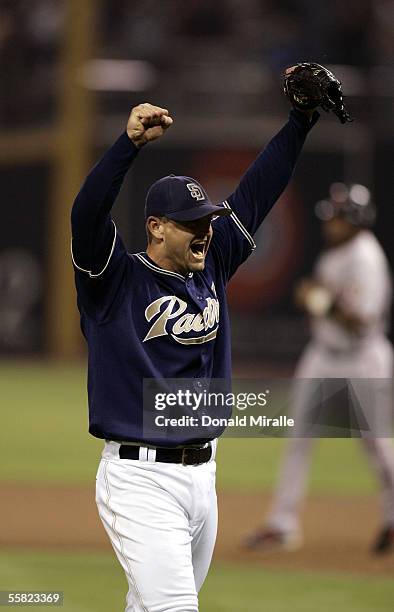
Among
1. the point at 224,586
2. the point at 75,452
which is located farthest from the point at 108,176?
the point at 75,452

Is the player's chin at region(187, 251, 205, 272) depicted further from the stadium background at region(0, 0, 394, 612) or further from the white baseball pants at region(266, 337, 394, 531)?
the stadium background at region(0, 0, 394, 612)

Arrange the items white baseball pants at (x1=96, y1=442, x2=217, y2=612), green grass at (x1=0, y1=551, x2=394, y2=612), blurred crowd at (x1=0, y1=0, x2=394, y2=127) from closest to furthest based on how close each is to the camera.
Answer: white baseball pants at (x1=96, y1=442, x2=217, y2=612), green grass at (x1=0, y1=551, x2=394, y2=612), blurred crowd at (x1=0, y1=0, x2=394, y2=127)

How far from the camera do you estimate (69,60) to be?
18.8 meters

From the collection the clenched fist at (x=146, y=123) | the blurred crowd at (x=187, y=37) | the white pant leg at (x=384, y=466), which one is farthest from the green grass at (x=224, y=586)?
the blurred crowd at (x=187, y=37)

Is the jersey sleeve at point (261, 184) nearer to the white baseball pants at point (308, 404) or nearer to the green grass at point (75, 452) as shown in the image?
the white baseball pants at point (308, 404)

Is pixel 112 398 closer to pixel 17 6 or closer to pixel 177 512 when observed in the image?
pixel 177 512

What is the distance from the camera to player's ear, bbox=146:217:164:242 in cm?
410

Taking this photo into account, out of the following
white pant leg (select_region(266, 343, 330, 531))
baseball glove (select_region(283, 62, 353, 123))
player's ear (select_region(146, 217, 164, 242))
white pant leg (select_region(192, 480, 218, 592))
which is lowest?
white pant leg (select_region(266, 343, 330, 531))

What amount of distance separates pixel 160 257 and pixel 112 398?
51 cm

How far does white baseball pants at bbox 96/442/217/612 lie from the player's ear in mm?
722

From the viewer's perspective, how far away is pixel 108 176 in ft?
12.4

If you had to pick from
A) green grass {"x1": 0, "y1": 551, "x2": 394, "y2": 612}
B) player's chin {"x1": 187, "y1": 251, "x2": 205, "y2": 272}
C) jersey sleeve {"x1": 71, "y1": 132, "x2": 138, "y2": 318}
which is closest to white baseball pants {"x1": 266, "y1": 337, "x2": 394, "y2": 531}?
green grass {"x1": 0, "y1": 551, "x2": 394, "y2": 612}

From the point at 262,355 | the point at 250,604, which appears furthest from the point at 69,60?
the point at 250,604

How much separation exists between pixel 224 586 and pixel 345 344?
176 centimetres
